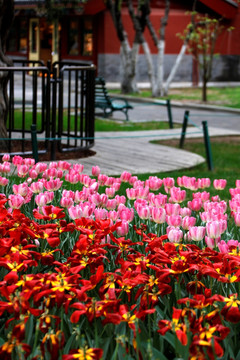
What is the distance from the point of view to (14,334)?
2.44 metres

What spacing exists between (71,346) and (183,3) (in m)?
34.8

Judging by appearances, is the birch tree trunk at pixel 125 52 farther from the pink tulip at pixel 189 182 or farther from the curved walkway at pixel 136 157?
the pink tulip at pixel 189 182

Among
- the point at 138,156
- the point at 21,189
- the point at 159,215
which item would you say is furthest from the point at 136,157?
the point at 159,215

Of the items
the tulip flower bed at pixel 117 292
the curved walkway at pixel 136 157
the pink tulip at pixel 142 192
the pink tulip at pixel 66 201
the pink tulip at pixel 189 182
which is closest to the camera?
the tulip flower bed at pixel 117 292

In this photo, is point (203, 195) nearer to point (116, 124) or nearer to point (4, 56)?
point (4, 56)

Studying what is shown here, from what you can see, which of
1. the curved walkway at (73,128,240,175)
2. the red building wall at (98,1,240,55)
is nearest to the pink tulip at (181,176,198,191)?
the curved walkway at (73,128,240,175)

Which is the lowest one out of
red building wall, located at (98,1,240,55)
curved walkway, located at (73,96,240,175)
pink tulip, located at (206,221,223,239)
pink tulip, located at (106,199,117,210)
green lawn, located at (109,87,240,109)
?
A: green lawn, located at (109,87,240,109)

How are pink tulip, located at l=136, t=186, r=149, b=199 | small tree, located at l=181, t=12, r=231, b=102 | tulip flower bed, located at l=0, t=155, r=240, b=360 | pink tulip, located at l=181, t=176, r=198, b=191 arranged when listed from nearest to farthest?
1. tulip flower bed, located at l=0, t=155, r=240, b=360
2. pink tulip, located at l=136, t=186, r=149, b=199
3. pink tulip, located at l=181, t=176, r=198, b=191
4. small tree, located at l=181, t=12, r=231, b=102

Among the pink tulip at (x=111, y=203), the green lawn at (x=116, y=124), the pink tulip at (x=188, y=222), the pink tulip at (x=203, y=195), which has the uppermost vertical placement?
the pink tulip at (x=188, y=222)

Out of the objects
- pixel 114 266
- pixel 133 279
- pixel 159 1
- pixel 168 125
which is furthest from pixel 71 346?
pixel 159 1

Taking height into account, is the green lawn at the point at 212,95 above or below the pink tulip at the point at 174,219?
below

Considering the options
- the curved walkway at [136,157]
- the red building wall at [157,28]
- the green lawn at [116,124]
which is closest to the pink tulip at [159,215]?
the curved walkway at [136,157]

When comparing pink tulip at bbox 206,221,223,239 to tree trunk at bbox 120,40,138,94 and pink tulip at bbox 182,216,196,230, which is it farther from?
tree trunk at bbox 120,40,138,94

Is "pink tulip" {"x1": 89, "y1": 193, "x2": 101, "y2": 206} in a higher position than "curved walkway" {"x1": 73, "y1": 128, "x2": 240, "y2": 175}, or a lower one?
higher
